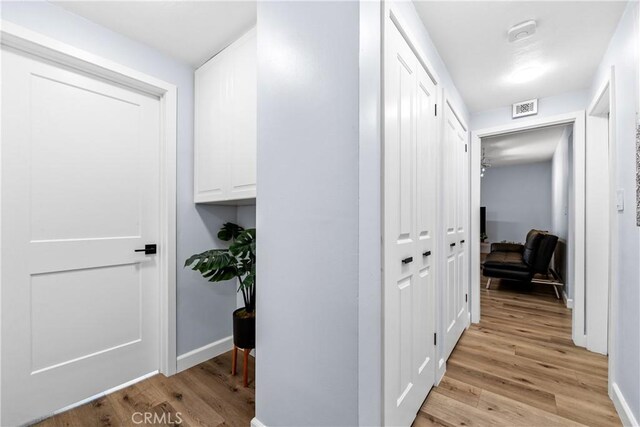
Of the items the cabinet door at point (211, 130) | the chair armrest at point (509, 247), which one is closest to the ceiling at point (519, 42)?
the cabinet door at point (211, 130)

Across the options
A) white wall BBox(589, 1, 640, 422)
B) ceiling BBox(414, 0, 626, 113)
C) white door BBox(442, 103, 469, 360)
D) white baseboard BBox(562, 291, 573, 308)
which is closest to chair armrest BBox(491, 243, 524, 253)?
white baseboard BBox(562, 291, 573, 308)

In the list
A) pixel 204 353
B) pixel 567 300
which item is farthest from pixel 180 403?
pixel 567 300

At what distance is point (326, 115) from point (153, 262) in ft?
5.72

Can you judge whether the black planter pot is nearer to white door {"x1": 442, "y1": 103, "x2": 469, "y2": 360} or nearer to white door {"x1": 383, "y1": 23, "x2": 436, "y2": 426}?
white door {"x1": 383, "y1": 23, "x2": 436, "y2": 426}

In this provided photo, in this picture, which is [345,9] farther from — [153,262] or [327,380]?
[153,262]

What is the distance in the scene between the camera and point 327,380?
109cm

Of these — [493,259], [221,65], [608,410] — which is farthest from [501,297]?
[221,65]

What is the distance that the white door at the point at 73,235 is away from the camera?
1.51m

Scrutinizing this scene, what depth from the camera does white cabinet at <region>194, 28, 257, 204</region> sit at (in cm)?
183

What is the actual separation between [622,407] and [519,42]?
2.29 m

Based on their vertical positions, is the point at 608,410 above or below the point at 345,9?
below

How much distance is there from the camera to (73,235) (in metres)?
1.71

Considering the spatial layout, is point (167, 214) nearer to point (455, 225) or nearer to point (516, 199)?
point (455, 225)

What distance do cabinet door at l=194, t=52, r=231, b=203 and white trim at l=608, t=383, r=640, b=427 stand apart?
262 cm
